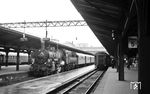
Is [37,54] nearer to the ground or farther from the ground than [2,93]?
farther from the ground

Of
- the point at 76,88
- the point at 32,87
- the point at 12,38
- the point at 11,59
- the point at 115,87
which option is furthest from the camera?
the point at 11,59

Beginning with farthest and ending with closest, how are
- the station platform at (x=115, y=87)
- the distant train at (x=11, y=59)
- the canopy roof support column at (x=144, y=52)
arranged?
the distant train at (x=11, y=59), the station platform at (x=115, y=87), the canopy roof support column at (x=144, y=52)

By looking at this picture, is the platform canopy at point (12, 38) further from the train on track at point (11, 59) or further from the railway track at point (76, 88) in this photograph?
the train on track at point (11, 59)

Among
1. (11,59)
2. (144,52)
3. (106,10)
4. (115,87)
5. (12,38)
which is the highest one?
(106,10)

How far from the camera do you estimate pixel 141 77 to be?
6121 millimetres

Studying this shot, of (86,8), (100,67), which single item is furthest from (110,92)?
(100,67)

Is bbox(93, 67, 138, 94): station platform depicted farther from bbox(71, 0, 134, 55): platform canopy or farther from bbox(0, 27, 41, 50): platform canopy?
bbox(0, 27, 41, 50): platform canopy

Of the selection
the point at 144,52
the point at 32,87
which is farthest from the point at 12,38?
the point at 144,52

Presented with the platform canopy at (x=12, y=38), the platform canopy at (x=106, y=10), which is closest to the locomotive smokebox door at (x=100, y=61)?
the platform canopy at (x=12, y=38)

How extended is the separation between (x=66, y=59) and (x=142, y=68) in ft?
89.9

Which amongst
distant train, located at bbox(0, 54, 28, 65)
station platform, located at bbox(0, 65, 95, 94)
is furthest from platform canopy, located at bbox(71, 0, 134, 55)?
distant train, located at bbox(0, 54, 28, 65)

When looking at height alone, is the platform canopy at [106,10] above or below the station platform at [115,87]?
above

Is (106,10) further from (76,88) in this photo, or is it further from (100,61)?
(100,61)

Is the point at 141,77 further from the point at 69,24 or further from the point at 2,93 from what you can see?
the point at 69,24
